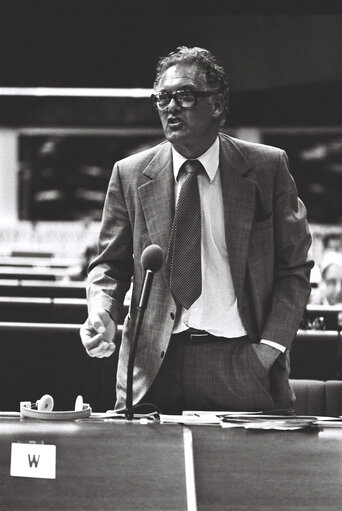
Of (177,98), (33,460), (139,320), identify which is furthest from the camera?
(177,98)

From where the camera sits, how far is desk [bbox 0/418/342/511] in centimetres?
154

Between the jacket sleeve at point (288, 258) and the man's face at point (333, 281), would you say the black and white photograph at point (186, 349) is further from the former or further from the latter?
the man's face at point (333, 281)

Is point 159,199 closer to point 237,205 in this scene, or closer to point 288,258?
point 237,205

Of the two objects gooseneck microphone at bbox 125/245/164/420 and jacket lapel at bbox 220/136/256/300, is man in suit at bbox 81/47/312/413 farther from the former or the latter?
gooseneck microphone at bbox 125/245/164/420

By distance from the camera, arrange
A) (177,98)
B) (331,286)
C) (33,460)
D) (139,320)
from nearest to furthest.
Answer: (33,460), (139,320), (177,98), (331,286)

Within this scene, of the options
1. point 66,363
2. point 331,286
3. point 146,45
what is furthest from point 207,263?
point 146,45

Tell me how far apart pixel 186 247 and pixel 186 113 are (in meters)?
0.31

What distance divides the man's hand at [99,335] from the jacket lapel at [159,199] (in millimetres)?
197

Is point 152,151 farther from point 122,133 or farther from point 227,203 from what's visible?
point 122,133

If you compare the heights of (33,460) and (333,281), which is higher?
(333,281)

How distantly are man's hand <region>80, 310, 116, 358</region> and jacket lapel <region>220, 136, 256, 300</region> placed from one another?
310 millimetres

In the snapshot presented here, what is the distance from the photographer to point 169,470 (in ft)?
5.21

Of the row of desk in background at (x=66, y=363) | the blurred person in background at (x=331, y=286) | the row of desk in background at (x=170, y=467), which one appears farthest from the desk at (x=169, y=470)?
the blurred person in background at (x=331, y=286)

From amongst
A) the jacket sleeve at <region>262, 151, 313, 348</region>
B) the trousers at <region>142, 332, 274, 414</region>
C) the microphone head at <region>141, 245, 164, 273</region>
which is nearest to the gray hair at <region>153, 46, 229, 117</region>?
the jacket sleeve at <region>262, 151, 313, 348</region>
